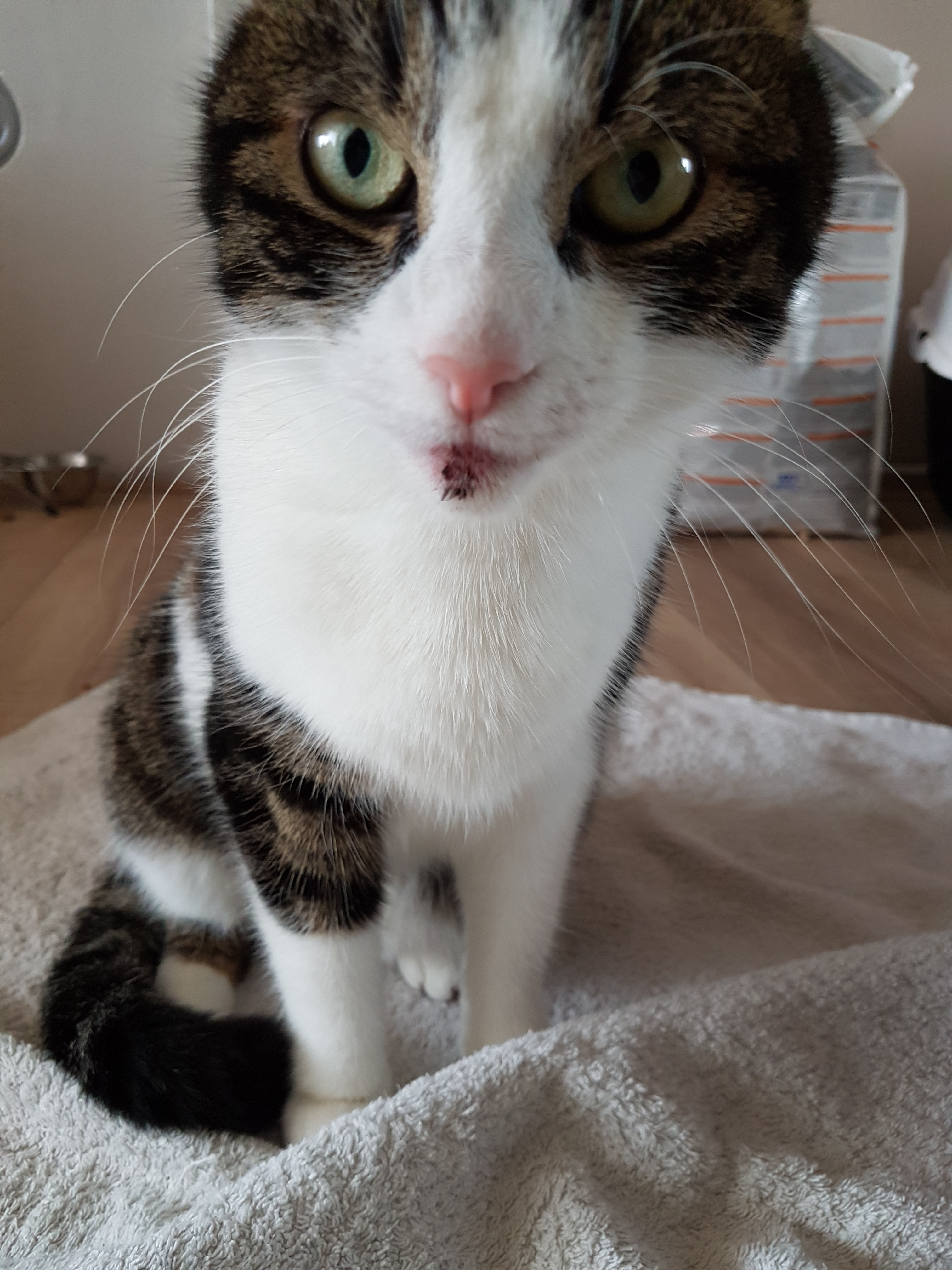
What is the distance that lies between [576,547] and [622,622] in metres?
0.09

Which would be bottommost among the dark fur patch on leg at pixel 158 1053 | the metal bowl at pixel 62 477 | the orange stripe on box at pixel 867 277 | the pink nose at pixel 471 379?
the dark fur patch on leg at pixel 158 1053

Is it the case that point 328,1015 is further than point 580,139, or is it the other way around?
point 328,1015

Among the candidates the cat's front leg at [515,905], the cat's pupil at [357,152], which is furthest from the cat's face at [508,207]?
the cat's front leg at [515,905]

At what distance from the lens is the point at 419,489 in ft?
1.50

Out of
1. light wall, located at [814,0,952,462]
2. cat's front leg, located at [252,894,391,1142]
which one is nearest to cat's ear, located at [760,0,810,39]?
cat's front leg, located at [252,894,391,1142]

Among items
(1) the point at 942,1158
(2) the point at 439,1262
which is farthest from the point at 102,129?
(1) the point at 942,1158

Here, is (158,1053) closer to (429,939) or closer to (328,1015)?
(328,1015)

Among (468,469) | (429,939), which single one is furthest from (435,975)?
(468,469)

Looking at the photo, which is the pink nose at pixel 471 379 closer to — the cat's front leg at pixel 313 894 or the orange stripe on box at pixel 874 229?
the cat's front leg at pixel 313 894

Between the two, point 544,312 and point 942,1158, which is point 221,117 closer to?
point 544,312

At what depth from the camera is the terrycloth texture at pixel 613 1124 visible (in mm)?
504

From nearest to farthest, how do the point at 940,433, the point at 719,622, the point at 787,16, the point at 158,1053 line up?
the point at 787,16
the point at 158,1053
the point at 719,622
the point at 940,433

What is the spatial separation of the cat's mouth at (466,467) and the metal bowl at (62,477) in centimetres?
91

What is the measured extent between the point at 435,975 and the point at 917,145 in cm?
207
